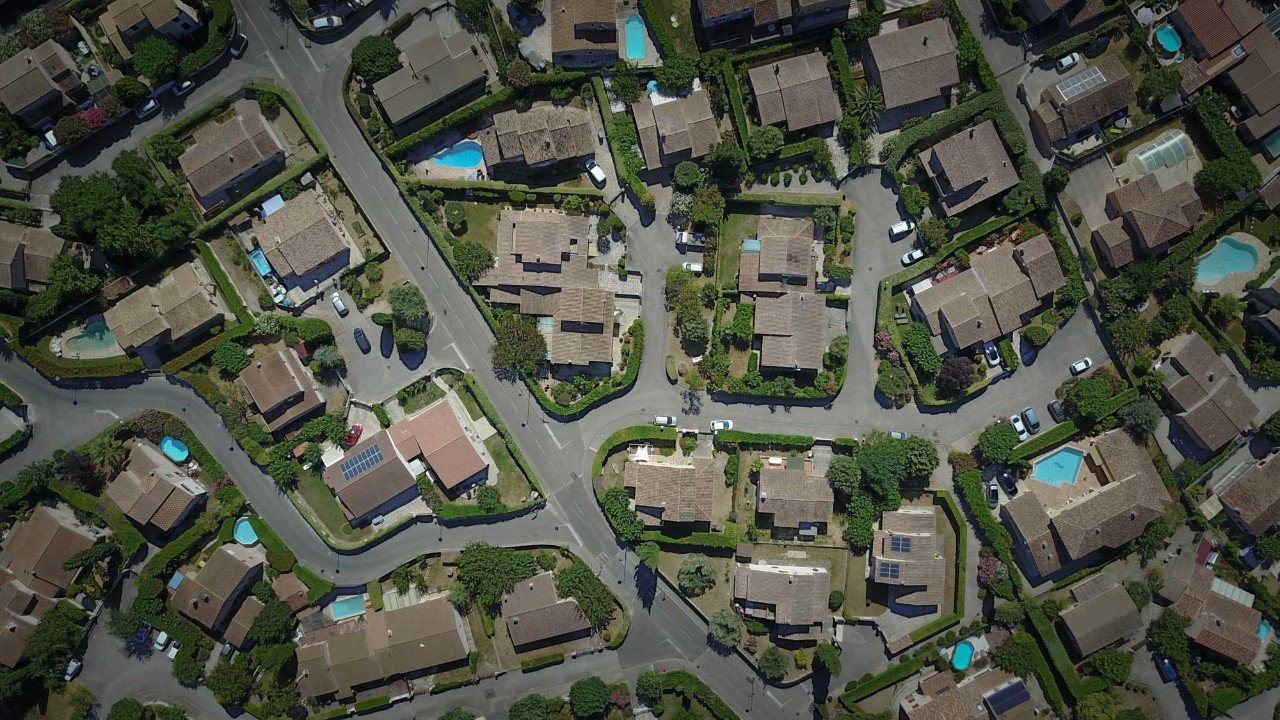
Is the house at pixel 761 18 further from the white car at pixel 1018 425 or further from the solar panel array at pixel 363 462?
the solar panel array at pixel 363 462

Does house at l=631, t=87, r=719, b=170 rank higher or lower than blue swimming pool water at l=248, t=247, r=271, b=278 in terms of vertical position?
lower

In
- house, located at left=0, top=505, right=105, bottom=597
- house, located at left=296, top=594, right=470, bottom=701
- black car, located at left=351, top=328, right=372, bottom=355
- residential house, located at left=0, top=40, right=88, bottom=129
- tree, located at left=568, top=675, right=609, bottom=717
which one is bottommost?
tree, located at left=568, top=675, right=609, bottom=717

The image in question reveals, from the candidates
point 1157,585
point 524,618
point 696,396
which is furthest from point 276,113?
point 1157,585

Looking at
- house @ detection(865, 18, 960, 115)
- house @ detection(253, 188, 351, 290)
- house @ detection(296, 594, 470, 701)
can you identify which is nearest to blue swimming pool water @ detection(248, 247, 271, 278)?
house @ detection(253, 188, 351, 290)

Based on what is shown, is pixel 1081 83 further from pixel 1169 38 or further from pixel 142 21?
pixel 142 21

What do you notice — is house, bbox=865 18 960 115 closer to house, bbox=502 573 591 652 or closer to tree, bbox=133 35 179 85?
house, bbox=502 573 591 652

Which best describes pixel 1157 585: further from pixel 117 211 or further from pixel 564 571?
pixel 117 211

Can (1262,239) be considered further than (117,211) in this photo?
Yes

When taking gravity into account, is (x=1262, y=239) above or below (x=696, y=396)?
below
